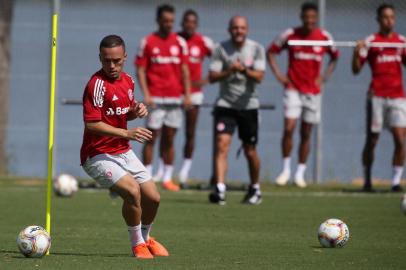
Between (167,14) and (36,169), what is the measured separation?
470 cm

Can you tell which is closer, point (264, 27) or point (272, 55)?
point (272, 55)

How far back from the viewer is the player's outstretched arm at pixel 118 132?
9227mm

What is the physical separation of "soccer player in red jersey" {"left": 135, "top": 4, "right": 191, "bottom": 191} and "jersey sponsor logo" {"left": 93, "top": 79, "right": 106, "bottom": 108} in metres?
8.32

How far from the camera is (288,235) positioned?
11.7 meters

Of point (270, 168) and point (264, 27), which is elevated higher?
point (264, 27)

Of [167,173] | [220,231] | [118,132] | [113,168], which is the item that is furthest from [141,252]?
[167,173]

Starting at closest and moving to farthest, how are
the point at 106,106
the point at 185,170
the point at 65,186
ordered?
1. the point at 106,106
2. the point at 65,186
3. the point at 185,170

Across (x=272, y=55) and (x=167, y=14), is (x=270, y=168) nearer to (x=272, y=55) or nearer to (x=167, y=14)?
(x=272, y=55)

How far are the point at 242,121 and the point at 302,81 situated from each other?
12.1 ft

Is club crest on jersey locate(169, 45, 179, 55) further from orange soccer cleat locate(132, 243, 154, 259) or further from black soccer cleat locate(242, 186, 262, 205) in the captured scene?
orange soccer cleat locate(132, 243, 154, 259)

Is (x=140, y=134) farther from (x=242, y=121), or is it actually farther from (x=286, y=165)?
(x=286, y=165)

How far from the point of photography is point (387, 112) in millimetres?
18328

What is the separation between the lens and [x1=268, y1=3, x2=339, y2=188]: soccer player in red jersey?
61.9 ft

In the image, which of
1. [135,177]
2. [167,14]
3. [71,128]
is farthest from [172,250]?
[71,128]
